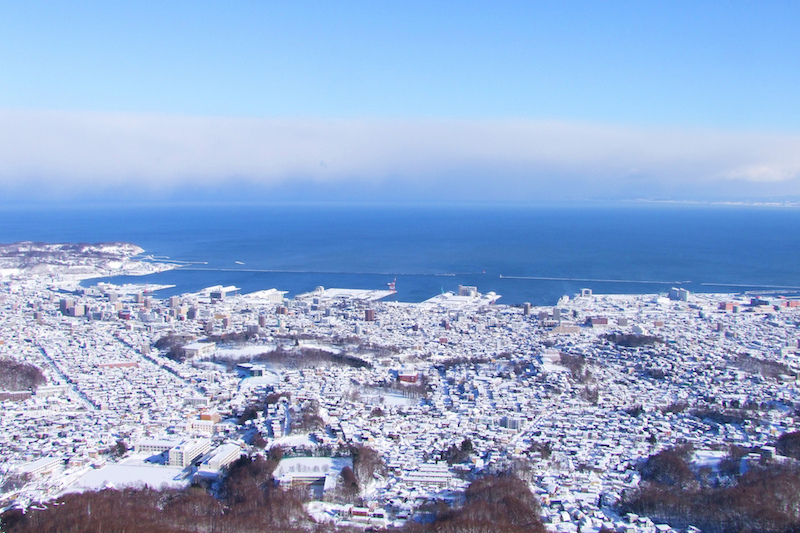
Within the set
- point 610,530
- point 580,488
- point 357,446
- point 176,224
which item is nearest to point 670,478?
point 580,488

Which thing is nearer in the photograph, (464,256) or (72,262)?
(72,262)

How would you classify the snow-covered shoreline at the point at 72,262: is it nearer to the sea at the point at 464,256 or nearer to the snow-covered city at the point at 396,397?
the sea at the point at 464,256

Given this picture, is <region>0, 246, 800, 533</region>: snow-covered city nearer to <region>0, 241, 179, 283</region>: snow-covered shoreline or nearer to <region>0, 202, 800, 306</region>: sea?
<region>0, 202, 800, 306</region>: sea

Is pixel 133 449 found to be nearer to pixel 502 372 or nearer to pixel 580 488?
pixel 580 488

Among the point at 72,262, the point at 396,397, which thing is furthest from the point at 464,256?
the point at 396,397

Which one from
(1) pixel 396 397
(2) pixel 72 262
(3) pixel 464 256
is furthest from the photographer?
(3) pixel 464 256

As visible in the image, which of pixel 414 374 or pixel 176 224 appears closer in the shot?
pixel 414 374

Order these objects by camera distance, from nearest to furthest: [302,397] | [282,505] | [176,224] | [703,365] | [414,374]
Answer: [282,505] → [302,397] → [414,374] → [703,365] → [176,224]

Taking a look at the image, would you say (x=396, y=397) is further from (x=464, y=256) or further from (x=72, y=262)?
(x=72, y=262)
